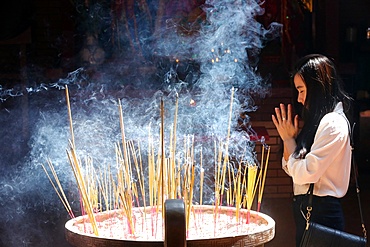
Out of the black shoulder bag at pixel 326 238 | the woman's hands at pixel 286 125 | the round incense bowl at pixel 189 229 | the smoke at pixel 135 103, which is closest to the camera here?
the round incense bowl at pixel 189 229

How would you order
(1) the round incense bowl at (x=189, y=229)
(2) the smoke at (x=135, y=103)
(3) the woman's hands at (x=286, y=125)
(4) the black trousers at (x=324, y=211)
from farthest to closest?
(2) the smoke at (x=135, y=103) → (3) the woman's hands at (x=286, y=125) → (4) the black trousers at (x=324, y=211) → (1) the round incense bowl at (x=189, y=229)

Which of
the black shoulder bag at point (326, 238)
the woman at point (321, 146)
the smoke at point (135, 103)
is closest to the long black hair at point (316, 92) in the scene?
the woman at point (321, 146)

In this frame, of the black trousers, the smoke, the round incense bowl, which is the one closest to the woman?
the black trousers

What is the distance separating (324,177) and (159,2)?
336 cm

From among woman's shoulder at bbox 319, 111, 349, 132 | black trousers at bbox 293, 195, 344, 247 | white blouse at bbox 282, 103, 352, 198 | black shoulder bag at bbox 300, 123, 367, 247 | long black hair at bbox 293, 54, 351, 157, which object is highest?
long black hair at bbox 293, 54, 351, 157

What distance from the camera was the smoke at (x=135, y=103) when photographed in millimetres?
4543

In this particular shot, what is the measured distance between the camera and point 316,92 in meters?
2.71

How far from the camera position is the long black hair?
2.70m

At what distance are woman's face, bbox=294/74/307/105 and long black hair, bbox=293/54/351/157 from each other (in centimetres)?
1

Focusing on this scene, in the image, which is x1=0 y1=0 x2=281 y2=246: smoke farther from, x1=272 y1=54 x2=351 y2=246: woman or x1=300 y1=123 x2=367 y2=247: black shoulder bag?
x1=300 y1=123 x2=367 y2=247: black shoulder bag

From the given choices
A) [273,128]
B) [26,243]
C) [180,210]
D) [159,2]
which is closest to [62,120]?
[26,243]

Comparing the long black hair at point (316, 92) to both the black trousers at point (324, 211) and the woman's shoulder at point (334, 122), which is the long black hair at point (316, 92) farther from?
the black trousers at point (324, 211)

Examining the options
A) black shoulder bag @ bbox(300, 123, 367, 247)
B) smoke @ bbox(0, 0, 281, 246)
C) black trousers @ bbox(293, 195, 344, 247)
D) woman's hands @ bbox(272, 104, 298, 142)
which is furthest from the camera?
smoke @ bbox(0, 0, 281, 246)

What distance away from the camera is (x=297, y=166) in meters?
2.63
